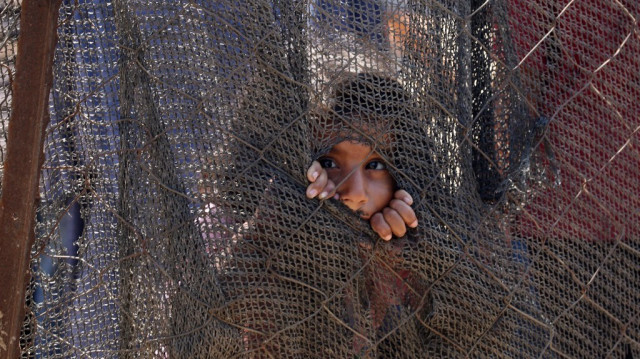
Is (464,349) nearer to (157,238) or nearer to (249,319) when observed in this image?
(249,319)

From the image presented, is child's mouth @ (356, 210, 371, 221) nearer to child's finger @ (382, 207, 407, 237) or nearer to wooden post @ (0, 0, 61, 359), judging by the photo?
child's finger @ (382, 207, 407, 237)

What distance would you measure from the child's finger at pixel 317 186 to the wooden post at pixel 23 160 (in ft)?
1.34

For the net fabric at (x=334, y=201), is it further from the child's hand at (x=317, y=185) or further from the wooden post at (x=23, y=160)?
the wooden post at (x=23, y=160)

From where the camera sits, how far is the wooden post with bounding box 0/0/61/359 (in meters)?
0.78

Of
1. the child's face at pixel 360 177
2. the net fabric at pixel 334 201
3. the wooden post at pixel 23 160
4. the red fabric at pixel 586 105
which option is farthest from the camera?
the red fabric at pixel 586 105

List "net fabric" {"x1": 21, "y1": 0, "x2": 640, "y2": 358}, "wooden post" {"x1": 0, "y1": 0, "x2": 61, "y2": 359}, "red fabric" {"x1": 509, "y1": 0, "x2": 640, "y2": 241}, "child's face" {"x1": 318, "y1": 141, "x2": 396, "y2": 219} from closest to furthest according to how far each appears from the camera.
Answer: "wooden post" {"x1": 0, "y1": 0, "x2": 61, "y2": 359}
"net fabric" {"x1": 21, "y1": 0, "x2": 640, "y2": 358}
"child's face" {"x1": 318, "y1": 141, "x2": 396, "y2": 219}
"red fabric" {"x1": 509, "y1": 0, "x2": 640, "y2": 241}

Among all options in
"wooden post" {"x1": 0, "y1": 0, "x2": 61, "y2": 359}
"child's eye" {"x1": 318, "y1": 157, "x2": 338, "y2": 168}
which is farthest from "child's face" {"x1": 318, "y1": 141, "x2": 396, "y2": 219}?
"wooden post" {"x1": 0, "y1": 0, "x2": 61, "y2": 359}

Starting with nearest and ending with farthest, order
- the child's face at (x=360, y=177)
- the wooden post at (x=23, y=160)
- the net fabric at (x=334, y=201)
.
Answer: the wooden post at (x=23, y=160) < the net fabric at (x=334, y=201) < the child's face at (x=360, y=177)

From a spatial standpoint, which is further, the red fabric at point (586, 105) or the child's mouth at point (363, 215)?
the red fabric at point (586, 105)

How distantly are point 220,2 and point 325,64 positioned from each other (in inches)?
7.6

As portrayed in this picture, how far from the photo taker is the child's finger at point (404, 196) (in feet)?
3.61

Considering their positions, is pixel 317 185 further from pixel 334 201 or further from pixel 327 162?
pixel 327 162

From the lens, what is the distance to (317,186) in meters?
1.04

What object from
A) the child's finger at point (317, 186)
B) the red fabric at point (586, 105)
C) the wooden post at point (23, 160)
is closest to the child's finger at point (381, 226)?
the child's finger at point (317, 186)
